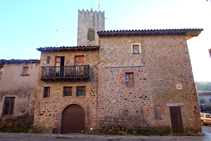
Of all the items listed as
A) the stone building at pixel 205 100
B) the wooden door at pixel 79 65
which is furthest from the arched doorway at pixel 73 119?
the stone building at pixel 205 100

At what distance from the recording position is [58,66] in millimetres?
12789

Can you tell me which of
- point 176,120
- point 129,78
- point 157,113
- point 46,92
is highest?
point 129,78

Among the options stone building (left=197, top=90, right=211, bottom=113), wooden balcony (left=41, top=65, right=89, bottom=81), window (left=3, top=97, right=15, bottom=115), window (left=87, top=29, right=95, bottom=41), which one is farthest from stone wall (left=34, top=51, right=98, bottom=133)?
stone building (left=197, top=90, right=211, bottom=113)

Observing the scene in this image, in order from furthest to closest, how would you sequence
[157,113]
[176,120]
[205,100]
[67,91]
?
[205,100] → [67,91] → [157,113] → [176,120]

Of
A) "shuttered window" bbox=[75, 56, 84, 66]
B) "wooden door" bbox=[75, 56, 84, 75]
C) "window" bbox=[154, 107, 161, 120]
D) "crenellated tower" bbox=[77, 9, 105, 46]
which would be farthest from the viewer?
"crenellated tower" bbox=[77, 9, 105, 46]

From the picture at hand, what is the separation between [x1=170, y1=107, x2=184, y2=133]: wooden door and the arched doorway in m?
7.57

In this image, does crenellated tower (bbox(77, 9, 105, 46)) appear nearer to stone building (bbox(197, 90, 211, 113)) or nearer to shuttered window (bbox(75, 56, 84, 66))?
shuttered window (bbox(75, 56, 84, 66))

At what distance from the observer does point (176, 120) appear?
11.5 metres

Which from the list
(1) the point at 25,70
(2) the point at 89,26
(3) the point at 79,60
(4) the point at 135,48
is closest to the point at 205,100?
(4) the point at 135,48

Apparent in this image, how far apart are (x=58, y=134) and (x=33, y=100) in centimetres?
407

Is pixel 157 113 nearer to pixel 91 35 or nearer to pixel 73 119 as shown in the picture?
pixel 73 119

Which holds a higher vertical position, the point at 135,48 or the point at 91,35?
the point at 91,35

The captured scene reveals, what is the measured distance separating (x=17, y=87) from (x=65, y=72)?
5.13 m

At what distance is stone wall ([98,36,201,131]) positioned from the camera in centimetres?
1168
